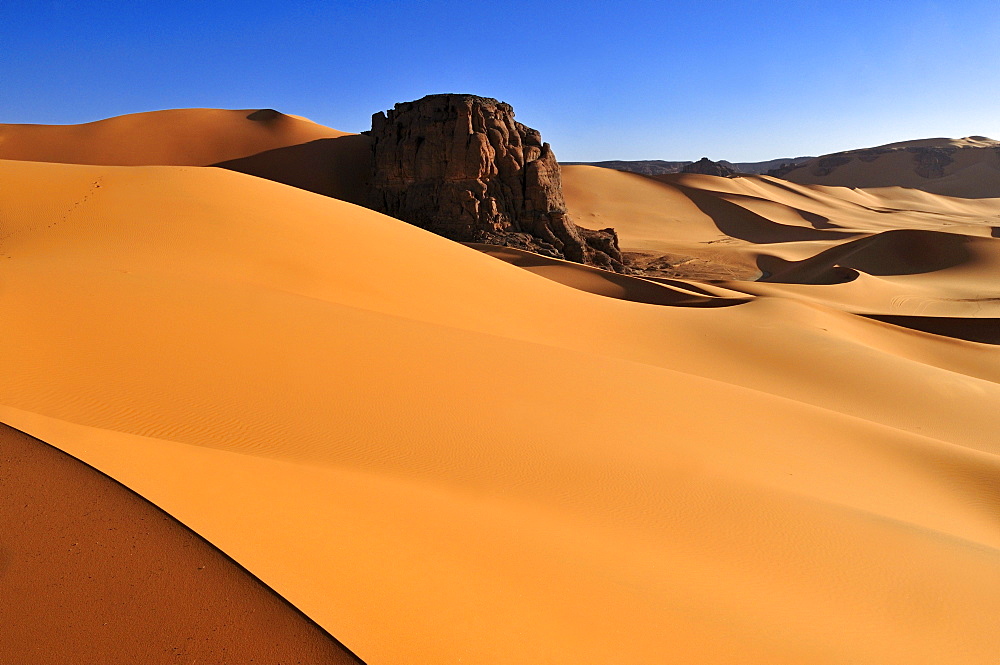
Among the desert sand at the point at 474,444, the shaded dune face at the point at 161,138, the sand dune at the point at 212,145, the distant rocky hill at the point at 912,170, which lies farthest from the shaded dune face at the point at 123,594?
the distant rocky hill at the point at 912,170

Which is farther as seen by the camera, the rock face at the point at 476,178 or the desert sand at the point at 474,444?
the rock face at the point at 476,178

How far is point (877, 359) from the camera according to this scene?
35.7 feet

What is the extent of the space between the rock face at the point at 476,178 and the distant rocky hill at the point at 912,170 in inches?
2940

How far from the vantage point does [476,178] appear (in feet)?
77.0

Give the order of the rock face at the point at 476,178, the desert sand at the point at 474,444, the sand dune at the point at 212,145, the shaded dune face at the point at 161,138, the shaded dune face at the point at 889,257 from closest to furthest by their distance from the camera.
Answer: the desert sand at the point at 474,444, the rock face at the point at 476,178, the shaded dune face at the point at 889,257, the sand dune at the point at 212,145, the shaded dune face at the point at 161,138

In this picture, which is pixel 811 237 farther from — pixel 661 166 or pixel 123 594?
pixel 661 166

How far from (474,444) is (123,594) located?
2441 millimetres

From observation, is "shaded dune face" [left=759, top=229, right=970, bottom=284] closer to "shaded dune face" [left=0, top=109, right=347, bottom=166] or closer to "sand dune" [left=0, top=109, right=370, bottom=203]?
"sand dune" [left=0, top=109, right=370, bottom=203]

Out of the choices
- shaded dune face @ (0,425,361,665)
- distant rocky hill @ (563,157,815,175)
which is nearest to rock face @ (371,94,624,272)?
shaded dune face @ (0,425,361,665)

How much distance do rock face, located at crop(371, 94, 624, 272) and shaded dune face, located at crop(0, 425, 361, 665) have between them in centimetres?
2044

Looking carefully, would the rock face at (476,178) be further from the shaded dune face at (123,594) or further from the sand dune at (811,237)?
the shaded dune face at (123,594)

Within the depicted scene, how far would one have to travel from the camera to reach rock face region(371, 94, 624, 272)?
23.4 meters

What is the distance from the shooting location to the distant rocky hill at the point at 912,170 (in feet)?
268

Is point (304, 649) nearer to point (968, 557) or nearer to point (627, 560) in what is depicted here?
point (627, 560)
